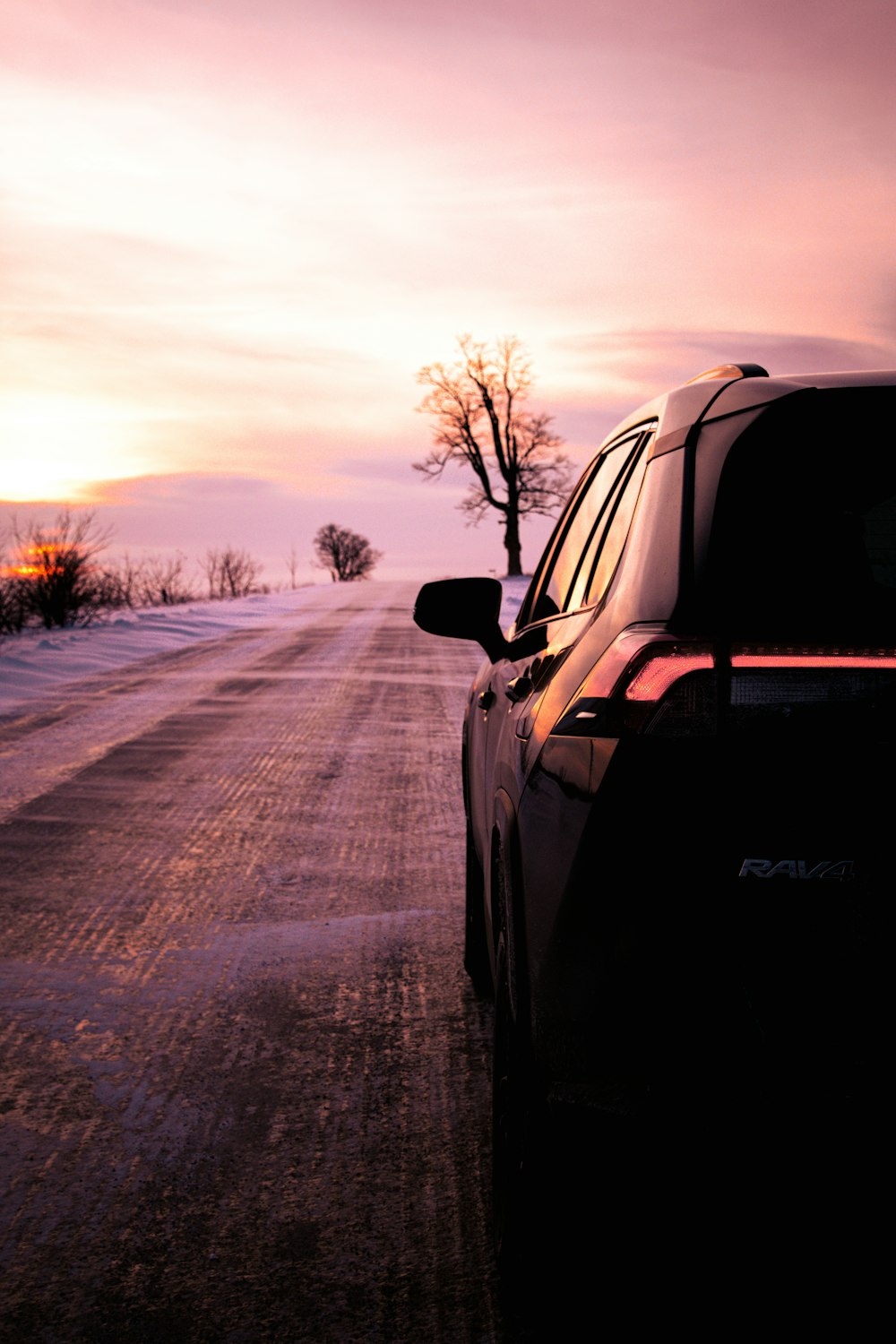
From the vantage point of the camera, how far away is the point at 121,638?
69.3 feet

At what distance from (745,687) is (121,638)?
20.4m

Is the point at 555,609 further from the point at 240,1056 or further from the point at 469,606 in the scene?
the point at 240,1056

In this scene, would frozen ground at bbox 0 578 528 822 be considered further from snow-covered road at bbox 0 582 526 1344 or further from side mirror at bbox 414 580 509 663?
side mirror at bbox 414 580 509 663

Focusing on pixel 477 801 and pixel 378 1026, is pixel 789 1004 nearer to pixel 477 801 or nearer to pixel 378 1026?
pixel 477 801

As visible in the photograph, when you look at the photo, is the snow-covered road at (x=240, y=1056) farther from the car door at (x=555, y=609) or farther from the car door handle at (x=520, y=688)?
the car door handle at (x=520, y=688)

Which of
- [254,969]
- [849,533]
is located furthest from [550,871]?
[254,969]

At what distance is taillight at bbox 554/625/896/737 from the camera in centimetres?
165

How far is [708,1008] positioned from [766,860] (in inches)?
9.0

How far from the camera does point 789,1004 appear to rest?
64.2 inches

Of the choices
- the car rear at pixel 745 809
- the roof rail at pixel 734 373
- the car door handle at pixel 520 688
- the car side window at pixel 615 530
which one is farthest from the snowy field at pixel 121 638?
the car rear at pixel 745 809

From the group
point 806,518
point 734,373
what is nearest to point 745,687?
point 806,518

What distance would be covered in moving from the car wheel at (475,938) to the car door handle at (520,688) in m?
1.25

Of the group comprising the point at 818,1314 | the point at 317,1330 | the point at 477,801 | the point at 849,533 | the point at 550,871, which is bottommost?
the point at 317,1330

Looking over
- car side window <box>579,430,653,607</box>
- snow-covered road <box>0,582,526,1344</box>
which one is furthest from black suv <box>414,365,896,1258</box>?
snow-covered road <box>0,582,526,1344</box>
